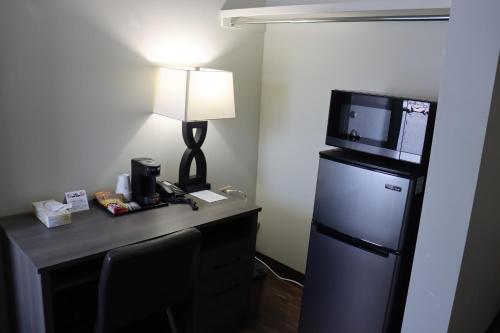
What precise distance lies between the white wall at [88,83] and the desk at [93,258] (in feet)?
0.80

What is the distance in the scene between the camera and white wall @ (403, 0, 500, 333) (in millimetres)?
1376

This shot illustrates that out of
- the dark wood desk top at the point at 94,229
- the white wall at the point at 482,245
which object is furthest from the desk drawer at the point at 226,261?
the white wall at the point at 482,245

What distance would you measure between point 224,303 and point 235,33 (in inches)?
66.1

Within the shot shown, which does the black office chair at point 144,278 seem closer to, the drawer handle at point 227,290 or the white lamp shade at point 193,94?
the drawer handle at point 227,290

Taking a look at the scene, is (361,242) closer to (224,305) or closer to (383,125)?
(383,125)

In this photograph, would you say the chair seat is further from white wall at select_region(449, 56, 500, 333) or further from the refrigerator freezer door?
white wall at select_region(449, 56, 500, 333)

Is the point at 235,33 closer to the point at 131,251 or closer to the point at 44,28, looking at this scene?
the point at 44,28

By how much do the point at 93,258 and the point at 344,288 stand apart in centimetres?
119

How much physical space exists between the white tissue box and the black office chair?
1.49 ft

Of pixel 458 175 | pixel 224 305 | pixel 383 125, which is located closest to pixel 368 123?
pixel 383 125

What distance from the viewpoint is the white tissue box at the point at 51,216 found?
70.7 inches

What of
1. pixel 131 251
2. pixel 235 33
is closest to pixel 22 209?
pixel 131 251

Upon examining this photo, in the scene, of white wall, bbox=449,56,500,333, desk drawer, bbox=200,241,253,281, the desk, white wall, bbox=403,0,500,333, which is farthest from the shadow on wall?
white wall, bbox=449,56,500,333

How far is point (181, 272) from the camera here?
5.68 ft
